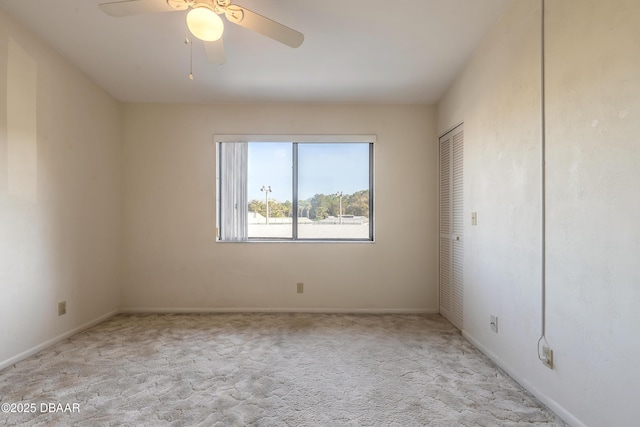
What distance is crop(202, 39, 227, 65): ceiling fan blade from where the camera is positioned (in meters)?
1.90

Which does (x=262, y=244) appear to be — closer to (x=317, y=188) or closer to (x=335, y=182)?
(x=317, y=188)

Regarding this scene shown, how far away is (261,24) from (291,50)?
2.84ft

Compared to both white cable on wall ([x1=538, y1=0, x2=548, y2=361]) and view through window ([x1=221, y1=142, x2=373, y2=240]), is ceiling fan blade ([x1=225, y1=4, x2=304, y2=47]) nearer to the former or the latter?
white cable on wall ([x1=538, y1=0, x2=548, y2=361])

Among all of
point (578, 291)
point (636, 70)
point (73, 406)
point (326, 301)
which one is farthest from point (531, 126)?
point (73, 406)

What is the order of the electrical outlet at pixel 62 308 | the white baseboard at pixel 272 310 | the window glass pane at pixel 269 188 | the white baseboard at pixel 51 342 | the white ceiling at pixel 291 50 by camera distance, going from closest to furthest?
the white ceiling at pixel 291 50 < the white baseboard at pixel 51 342 < the electrical outlet at pixel 62 308 < the white baseboard at pixel 272 310 < the window glass pane at pixel 269 188

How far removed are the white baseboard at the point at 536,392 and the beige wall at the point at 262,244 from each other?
1.22 meters

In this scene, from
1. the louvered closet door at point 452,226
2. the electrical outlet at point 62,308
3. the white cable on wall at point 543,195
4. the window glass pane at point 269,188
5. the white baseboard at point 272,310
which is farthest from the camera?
the window glass pane at point 269,188

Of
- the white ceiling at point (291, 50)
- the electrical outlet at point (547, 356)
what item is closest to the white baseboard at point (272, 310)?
the electrical outlet at point (547, 356)

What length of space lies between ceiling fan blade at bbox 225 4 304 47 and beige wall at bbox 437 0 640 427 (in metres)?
1.52

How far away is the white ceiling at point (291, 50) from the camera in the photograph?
2152 millimetres

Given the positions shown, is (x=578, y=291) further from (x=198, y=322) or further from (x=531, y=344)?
(x=198, y=322)

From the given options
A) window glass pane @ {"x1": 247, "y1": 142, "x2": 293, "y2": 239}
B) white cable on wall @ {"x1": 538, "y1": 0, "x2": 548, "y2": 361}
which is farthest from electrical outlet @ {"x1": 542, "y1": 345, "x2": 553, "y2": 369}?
window glass pane @ {"x1": 247, "y1": 142, "x2": 293, "y2": 239}

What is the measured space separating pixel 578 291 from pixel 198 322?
3269 millimetres

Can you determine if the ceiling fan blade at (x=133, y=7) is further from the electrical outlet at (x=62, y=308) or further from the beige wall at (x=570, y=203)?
the electrical outlet at (x=62, y=308)
